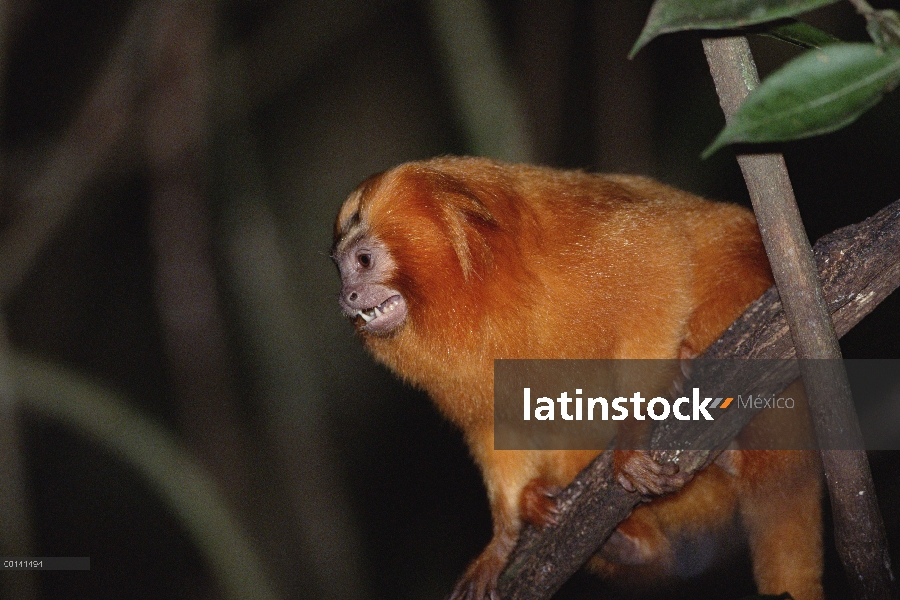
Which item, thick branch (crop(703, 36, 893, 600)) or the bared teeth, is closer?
thick branch (crop(703, 36, 893, 600))

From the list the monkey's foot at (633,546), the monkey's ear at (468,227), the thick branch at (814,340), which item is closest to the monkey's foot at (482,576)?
the monkey's foot at (633,546)

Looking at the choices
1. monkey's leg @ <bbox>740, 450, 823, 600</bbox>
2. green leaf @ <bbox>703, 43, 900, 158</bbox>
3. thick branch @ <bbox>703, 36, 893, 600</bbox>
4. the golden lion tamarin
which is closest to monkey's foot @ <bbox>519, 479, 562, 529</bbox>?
the golden lion tamarin

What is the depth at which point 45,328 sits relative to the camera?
5.36 metres

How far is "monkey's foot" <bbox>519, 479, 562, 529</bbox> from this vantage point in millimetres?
2436

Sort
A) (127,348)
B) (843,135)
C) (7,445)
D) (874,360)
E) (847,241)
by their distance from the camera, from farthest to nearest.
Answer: (127,348) → (843,135) → (7,445) → (874,360) → (847,241)

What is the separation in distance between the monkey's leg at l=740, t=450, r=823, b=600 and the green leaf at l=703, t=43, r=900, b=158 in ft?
5.85

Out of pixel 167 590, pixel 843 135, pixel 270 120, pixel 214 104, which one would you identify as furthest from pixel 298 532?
pixel 843 135

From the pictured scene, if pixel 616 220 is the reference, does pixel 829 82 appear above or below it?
below

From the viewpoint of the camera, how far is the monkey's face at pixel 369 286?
91.6 inches

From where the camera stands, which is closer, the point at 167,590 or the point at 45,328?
the point at 167,590

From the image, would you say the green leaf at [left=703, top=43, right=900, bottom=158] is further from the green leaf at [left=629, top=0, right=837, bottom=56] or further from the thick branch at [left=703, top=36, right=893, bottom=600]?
the thick branch at [left=703, top=36, right=893, bottom=600]

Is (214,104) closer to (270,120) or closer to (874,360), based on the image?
(270,120)

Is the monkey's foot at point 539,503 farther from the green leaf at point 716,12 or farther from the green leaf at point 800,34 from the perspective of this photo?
the green leaf at point 716,12

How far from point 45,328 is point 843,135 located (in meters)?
4.93
